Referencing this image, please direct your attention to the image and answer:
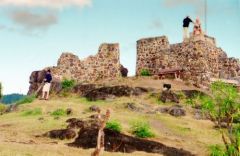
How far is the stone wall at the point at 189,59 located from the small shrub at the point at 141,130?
16272 mm

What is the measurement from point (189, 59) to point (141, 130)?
1818 cm

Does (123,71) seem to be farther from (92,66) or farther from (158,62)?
(158,62)

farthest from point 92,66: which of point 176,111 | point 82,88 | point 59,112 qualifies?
point 59,112

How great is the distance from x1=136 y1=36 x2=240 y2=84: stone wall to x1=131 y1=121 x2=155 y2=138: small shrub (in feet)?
53.4

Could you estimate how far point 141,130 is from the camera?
28625 millimetres

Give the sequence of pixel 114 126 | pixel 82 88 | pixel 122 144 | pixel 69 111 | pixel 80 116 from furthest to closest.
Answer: pixel 82 88
pixel 69 111
pixel 80 116
pixel 114 126
pixel 122 144

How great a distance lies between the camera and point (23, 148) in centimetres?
2280

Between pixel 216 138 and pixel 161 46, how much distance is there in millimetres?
19366

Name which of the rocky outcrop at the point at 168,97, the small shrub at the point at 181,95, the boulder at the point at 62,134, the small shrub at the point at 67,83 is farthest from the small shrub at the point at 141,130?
the small shrub at the point at 67,83

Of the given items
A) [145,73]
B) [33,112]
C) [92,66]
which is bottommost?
[33,112]

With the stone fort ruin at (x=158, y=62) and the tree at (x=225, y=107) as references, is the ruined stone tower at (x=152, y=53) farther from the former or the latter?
the tree at (x=225, y=107)

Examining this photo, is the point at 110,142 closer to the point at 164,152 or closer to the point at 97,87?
the point at 164,152

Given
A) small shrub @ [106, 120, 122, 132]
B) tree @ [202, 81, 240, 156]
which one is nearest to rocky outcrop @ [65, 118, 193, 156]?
small shrub @ [106, 120, 122, 132]

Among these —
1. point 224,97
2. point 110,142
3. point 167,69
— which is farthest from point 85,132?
point 167,69
